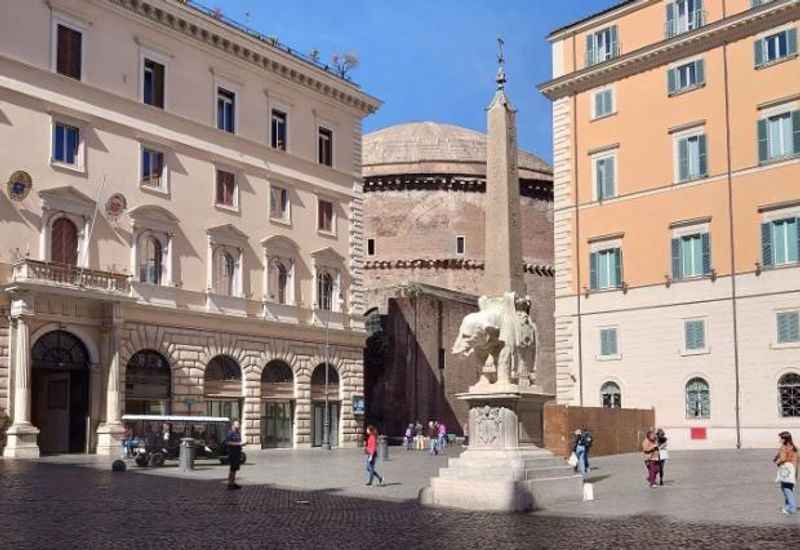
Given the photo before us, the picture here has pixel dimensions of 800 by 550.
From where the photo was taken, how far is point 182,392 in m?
35.1

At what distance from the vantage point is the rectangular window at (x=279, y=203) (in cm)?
3978

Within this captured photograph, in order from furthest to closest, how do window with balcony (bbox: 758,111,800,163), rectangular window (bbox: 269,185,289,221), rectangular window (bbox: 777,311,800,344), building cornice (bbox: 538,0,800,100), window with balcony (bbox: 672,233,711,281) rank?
rectangular window (bbox: 269,185,289,221)
window with balcony (bbox: 672,233,711,281)
building cornice (bbox: 538,0,800,100)
window with balcony (bbox: 758,111,800,163)
rectangular window (bbox: 777,311,800,344)

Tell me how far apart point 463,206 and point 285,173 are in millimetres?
20485

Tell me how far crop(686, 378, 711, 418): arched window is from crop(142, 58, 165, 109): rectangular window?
64.3 feet

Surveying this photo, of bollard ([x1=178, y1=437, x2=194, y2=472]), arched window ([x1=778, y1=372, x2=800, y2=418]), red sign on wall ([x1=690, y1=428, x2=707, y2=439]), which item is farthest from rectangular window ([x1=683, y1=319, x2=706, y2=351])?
bollard ([x1=178, y1=437, x2=194, y2=472])

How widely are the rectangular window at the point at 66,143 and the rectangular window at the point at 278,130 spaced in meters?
9.06

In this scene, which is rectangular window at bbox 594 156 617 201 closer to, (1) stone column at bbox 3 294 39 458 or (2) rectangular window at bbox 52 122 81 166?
(2) rectangular window at bbox 52 122 81 166

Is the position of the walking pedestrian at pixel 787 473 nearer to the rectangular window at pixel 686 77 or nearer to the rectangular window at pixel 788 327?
the rectangular window at pixel 788 327

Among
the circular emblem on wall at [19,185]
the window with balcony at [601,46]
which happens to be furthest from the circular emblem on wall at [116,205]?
the window with balcony at [601,46]

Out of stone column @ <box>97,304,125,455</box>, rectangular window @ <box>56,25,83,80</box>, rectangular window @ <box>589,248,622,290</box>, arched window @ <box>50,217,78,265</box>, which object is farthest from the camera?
rectangular window @ <box>589,248,622,290</box>

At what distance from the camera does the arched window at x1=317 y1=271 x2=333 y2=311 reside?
41.4 meters

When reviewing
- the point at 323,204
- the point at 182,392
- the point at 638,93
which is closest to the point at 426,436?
the point at 323,204

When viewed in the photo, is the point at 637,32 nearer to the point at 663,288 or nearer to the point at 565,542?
the point at 663,288

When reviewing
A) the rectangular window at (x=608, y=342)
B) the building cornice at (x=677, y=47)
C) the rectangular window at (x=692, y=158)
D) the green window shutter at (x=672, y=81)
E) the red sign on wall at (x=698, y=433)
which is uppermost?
the building cornice at (x=677, y=47)
